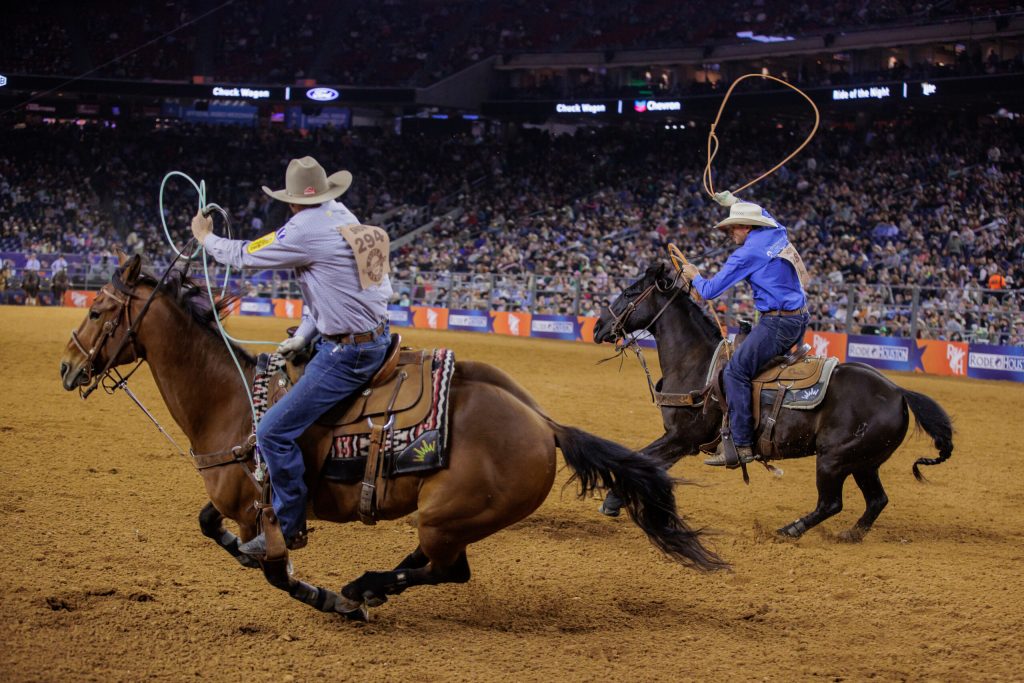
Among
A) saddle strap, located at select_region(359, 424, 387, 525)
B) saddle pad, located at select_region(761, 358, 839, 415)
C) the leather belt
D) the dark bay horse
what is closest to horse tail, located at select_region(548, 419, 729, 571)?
saddle strap, located at select_region(359, 424, 387, 525)

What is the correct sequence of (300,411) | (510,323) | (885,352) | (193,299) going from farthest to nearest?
(510,323), (885,352), (193,299), (300,411)

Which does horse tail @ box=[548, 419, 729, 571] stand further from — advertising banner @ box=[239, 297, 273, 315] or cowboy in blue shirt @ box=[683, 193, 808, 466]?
advertising banner @ box=[239, 297, 273, 315]

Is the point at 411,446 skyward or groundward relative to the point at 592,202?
groundward

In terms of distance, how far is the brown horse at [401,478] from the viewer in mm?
4824

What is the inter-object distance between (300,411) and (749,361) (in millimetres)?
3604

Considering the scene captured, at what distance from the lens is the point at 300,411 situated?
4785 mm

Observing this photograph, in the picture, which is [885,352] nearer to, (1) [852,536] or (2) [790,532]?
(1) [852,536]

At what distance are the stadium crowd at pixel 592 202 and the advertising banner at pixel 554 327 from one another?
48cm

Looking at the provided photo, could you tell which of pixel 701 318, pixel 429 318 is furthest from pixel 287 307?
pixel 701 318

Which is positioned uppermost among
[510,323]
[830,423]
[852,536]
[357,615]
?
[510,323]

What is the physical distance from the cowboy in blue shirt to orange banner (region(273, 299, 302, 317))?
23187mm

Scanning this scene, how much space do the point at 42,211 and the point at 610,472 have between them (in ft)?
128

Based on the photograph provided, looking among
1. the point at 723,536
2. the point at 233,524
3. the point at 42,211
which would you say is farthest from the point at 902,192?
the point at 42,211

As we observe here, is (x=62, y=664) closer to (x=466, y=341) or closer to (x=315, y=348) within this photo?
(x=315, y=348)
